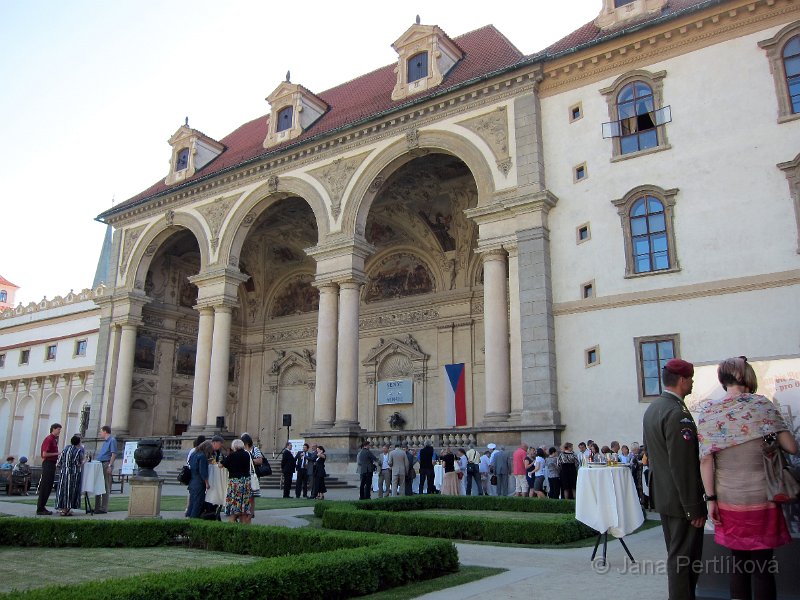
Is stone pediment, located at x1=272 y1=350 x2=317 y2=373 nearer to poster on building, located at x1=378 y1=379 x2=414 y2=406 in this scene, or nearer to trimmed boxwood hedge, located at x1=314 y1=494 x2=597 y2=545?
poster on building, located at x1=378 y1=379 x2=414 y2=406

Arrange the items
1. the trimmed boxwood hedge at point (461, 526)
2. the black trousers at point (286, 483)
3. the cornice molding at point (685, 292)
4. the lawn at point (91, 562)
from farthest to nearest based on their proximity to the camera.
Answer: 1. the black trousers at point (286, 483)
2. the cornice molding at point (685, 292)
3. the trimmed boxwood hedge at point (461, 526)
4. the lawn at point (91, 562)

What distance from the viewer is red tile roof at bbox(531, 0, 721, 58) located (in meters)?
20.6

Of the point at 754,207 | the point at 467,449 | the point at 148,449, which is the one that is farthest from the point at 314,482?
the point at 754,207

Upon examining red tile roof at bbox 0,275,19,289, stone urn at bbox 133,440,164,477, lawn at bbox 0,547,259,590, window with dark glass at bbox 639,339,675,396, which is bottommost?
lawn at bbox 0,547,259,590

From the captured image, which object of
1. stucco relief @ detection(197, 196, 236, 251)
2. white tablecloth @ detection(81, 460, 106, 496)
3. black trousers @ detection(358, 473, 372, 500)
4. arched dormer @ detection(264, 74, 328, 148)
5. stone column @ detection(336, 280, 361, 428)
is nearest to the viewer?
white tablecloth @ detection(81, 460, 106, 496)

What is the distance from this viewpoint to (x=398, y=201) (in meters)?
32.2

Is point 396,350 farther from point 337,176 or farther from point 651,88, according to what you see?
point 651,88

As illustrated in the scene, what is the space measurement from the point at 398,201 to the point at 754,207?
16876 millimetres

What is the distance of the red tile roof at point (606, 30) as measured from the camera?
20.6m

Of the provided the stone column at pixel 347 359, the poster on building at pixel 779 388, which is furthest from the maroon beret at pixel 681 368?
the stone column at pixel 347 359

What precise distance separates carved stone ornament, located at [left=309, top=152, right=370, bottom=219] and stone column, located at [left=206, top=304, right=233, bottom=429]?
23.6ft

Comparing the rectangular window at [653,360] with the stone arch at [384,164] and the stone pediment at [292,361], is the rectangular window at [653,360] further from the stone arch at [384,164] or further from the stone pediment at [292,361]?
the stone pediment at [292,361]

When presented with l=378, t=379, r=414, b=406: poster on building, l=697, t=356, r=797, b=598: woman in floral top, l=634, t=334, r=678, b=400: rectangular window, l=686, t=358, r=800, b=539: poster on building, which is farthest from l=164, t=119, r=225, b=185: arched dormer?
l=697, t=356, r=797, b=598: woman in floral top

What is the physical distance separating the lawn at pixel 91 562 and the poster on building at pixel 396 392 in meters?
23.1
